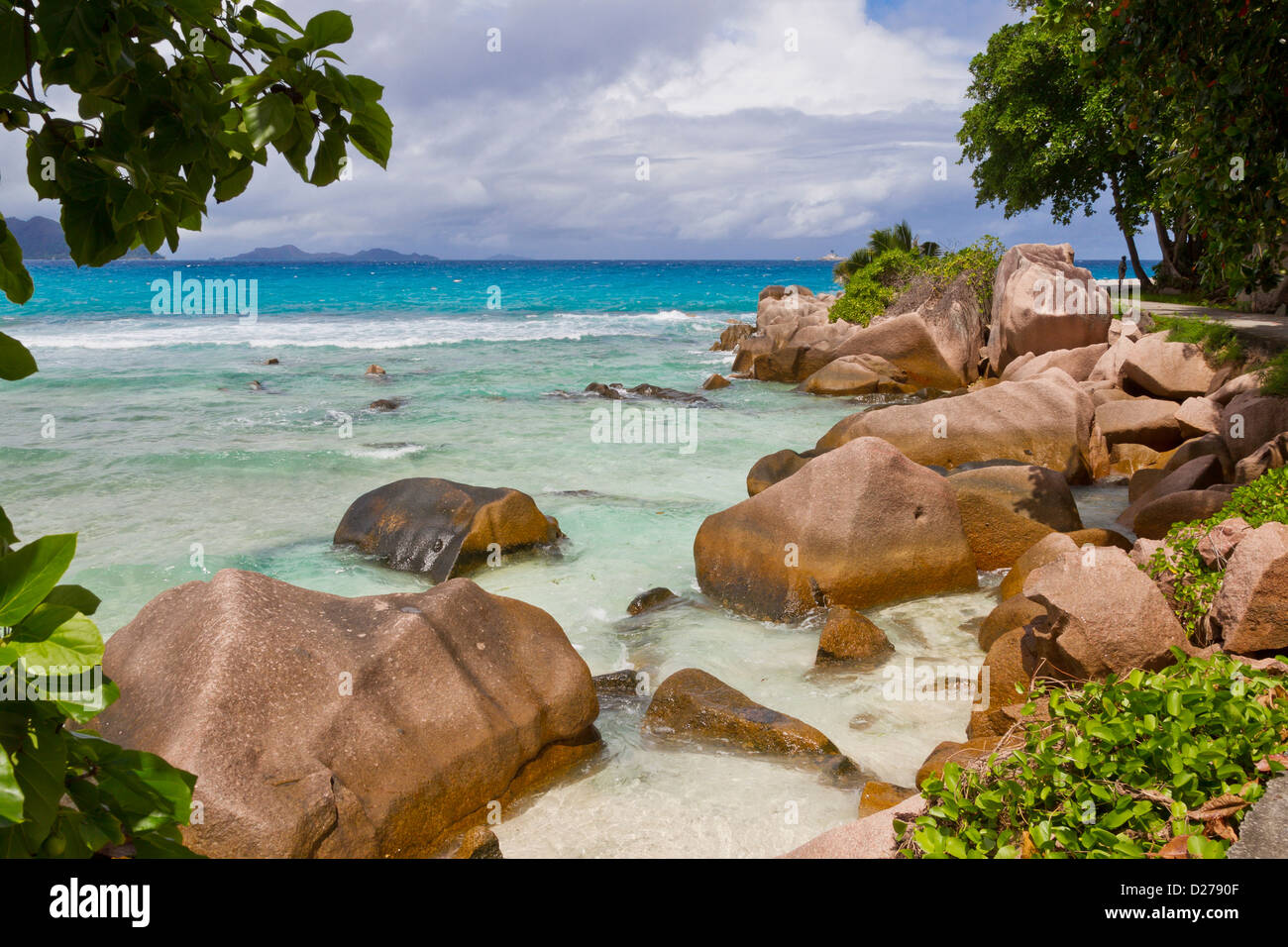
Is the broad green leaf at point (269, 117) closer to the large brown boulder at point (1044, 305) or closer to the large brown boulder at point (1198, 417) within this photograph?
the large brown boulder at point (1198, 417)

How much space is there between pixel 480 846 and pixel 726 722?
202cm

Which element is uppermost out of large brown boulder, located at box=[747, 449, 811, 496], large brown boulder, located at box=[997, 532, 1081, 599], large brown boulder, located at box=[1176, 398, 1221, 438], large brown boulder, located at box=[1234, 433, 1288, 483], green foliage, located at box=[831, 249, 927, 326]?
green foliage, located at box=[831, 249, 927, 326]

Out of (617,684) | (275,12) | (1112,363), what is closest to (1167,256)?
(1112,363)

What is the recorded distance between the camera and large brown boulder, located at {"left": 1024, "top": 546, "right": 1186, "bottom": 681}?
204 inches

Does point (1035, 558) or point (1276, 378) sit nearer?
point (1035, 558)

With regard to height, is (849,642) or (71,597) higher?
(71,597)

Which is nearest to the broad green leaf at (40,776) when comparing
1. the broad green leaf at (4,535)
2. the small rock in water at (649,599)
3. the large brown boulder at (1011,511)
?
the broad green leaf at (4,535)

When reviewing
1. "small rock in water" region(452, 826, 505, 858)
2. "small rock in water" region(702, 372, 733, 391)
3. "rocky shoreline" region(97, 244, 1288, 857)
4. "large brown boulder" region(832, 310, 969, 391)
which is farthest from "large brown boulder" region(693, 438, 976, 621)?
"small rock in water" region(702, 372, 733, 391)

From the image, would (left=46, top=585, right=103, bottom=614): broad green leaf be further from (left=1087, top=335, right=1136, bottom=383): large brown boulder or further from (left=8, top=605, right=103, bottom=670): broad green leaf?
(left=1087, top=335, right=1136, bottom=383): large brown boulder

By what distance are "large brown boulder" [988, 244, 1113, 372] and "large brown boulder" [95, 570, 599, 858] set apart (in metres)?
16.2

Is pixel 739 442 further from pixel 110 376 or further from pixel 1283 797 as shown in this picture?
pixel 110 376

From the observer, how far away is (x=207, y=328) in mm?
37969

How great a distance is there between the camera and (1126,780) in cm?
297

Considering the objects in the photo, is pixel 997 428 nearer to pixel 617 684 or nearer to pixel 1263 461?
pixel 1263 461
